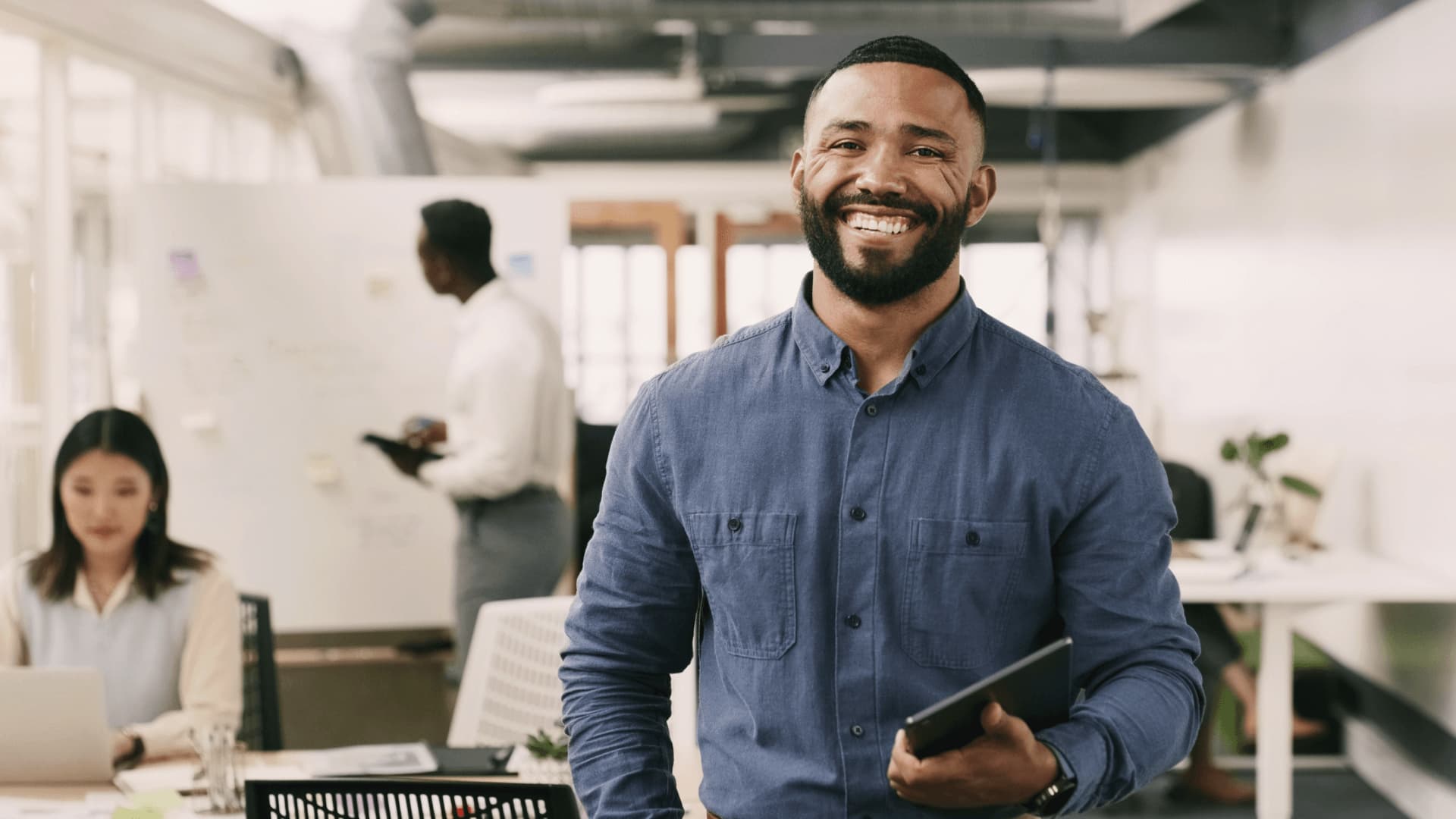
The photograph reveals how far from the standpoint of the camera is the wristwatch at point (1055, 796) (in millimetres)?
1241

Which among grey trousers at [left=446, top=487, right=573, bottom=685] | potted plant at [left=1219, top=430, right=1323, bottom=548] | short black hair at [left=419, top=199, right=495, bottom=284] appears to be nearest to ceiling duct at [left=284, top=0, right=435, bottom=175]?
short black hair at [left=419, top=199, right=495, bottom=284]

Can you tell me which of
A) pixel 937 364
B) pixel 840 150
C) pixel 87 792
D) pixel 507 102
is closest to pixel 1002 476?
pixel 937 364

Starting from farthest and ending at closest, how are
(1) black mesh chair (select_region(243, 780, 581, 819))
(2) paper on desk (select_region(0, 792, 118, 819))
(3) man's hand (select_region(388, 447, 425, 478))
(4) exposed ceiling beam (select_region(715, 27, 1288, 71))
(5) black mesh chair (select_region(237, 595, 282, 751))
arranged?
(4) exposed ceiling beam (select_region(715, 27, 1288, 71))
(3) man's hand (select_region(388, 447, 425, 478))
(5) black mesh chair (select_region(237, 595, 282, 751))
(2) paper on desk (select_region(0, 792, 118, 819))
(1) black mesh chair (select_region(243, 780, 581, 819))

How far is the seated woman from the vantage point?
2768 millimetres

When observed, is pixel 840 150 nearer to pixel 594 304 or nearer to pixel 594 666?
pixel 594 666

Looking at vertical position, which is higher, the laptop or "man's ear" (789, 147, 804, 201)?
"man's ear" (789, 147, 804, 201)

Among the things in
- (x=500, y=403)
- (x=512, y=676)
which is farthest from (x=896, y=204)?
(x=500, y=403)

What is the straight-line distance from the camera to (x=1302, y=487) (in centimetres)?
459

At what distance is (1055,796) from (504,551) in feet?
9.53

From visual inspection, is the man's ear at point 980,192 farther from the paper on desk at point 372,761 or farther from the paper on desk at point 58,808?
the paper on desk at point 58,808

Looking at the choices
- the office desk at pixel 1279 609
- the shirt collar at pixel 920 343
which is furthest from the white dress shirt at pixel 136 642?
the office desk at pixel 1279 609

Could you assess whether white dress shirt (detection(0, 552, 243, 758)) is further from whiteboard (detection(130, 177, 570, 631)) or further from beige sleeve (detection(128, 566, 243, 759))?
whiteboard (detection(130, 177, 570, 631))

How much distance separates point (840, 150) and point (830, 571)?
0.42 m

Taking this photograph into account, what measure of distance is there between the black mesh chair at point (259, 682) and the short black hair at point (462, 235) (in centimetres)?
140
